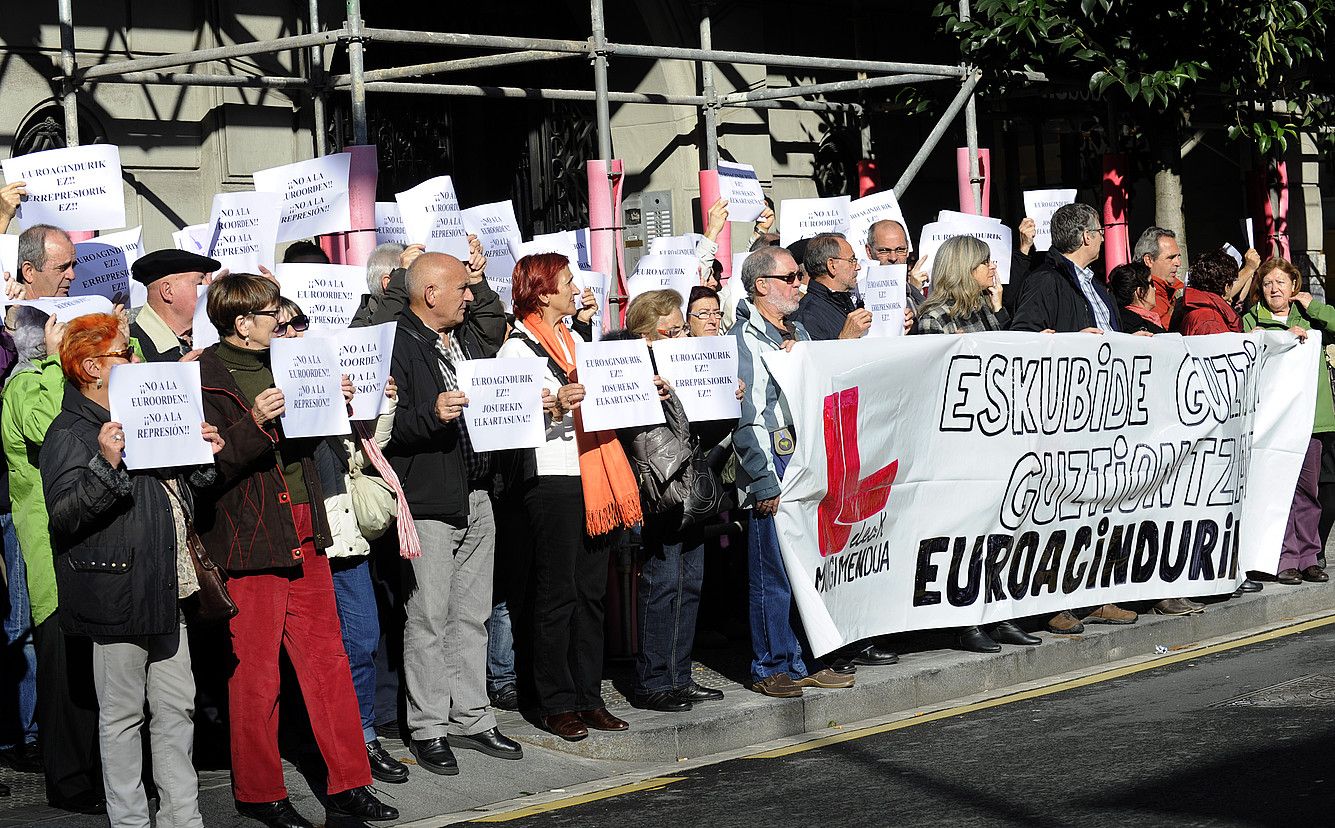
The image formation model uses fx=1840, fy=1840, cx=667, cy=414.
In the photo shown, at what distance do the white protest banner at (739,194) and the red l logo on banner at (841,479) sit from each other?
302 centimetres

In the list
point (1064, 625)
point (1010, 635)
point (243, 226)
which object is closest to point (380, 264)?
point (243, 226)

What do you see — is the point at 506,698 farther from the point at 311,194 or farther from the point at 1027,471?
the point at 1027,471

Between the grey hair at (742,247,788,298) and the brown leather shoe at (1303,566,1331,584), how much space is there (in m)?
4.46

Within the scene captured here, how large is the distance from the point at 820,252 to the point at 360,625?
120 inches

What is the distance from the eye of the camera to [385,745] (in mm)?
7609

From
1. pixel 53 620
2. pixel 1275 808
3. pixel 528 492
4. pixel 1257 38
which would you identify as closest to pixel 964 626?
pixel 528 492

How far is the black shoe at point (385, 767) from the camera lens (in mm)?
6957

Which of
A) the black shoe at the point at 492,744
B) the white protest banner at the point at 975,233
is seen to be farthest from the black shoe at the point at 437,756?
the white protest banner at the point at 975,233

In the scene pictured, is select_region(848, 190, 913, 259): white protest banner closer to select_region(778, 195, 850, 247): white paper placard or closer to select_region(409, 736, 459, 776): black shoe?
select_region(778, 195, 850, 247): white paper placard

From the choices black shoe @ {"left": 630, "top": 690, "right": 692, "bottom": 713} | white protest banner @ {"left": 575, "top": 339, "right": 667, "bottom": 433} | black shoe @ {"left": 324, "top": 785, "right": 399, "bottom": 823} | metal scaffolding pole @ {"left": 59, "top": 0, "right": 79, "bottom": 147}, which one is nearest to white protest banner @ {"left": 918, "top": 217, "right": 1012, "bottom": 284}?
white protest banner @ {"left": 575, "top": 339, "right": 667, "bottom": 433}

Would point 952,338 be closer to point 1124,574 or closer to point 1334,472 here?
point 1124,574

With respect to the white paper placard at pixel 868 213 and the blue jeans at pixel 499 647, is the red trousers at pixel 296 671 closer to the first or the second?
the blue jeans at pixel 499 647

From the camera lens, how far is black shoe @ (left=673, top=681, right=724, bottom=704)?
7949 mm

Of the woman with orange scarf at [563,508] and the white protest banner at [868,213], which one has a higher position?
the white protest banner at [868,213]
